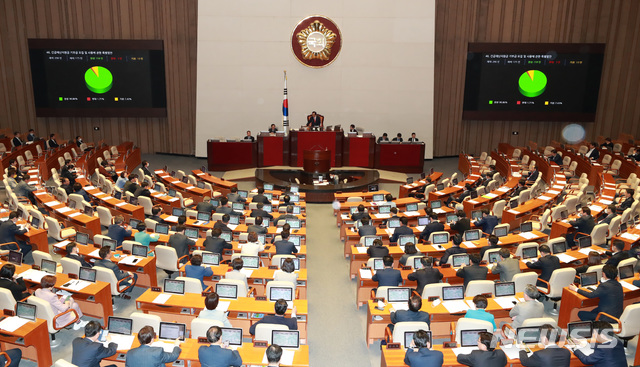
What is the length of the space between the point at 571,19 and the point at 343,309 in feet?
69.0

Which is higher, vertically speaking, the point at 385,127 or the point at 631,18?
the point at 631,18

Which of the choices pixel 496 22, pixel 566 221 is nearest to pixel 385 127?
pixel 496 22

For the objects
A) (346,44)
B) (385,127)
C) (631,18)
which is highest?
(631,18)

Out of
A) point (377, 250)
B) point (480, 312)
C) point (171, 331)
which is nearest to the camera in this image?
point (171, 331)

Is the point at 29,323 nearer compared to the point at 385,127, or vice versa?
the point at 29,323

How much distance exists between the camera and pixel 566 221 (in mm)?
12828

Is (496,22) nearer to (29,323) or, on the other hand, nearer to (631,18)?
(631,18)

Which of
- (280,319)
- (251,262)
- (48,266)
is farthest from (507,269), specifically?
(48,266)

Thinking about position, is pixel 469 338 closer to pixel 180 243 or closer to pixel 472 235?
pixel 472 235

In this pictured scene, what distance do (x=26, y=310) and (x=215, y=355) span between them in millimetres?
3408

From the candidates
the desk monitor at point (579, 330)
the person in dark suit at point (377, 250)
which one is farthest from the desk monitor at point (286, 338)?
the desk monitor at point (579, 330)

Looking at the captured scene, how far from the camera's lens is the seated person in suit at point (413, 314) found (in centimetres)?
761

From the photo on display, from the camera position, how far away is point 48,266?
9.50m

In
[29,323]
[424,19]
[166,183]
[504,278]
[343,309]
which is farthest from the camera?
[424,19]
